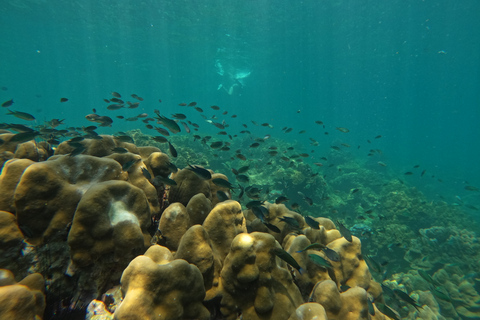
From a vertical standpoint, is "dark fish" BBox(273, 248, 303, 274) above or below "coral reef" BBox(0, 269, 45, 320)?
below

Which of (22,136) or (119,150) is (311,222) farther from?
(22,136)

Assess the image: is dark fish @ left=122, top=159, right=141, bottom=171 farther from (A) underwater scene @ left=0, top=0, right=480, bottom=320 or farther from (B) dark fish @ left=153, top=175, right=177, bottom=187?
(B) dark fish @ left=153, top=175, right=177, bottom=187

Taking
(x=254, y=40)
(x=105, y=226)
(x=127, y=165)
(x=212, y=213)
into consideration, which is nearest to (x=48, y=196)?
(x=105, y=226)

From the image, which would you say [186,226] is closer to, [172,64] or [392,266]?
[392,266]

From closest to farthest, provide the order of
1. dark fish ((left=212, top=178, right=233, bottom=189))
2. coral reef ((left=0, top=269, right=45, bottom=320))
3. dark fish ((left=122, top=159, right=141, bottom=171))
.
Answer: coral reef ((left=0, top=269, right=45, bottom=320)) < dark fish ((left=122, top=159, right=141, bottom=171)) < dark fish ((left=212, top=178, right=233, bottom=189))

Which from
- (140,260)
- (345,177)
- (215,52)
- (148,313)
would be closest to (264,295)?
(148,313)

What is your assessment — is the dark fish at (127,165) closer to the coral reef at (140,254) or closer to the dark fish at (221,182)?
the coral reef at (140,254)

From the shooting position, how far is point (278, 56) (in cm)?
4353

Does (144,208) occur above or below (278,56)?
below

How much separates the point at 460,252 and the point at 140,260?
15366 mm

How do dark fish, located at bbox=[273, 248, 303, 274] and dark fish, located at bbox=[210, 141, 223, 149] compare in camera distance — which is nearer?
dark fish, located at bbox=[273, 248, 303, 274]

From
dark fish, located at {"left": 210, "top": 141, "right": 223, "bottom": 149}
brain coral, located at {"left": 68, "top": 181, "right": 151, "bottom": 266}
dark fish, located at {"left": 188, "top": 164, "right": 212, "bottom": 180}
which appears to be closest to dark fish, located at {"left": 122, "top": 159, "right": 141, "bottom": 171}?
brain coral, located at {"left": 68, "top": 181, "right": 151, "bottom": 266}

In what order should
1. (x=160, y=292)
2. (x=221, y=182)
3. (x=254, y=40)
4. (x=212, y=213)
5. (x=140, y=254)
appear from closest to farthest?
(x=160, y=292) → (x=140, y=254) → (x=212, y=213) → (x=221, y=182) → (x=254, y=40)

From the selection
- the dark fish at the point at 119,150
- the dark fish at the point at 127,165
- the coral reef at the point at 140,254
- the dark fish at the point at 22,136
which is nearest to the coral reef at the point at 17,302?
the coral reef at the point at 140,254
